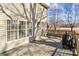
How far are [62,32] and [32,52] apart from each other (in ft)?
1.45

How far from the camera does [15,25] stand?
234 centimetres

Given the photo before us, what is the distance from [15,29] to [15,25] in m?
0.05

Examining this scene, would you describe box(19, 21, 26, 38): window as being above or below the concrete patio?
above

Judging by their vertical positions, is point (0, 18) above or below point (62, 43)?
above

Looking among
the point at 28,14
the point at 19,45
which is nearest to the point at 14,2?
the point at 28,14

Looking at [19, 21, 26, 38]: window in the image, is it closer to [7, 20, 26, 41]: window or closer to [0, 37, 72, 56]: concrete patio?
[7, 20, 26, 41]: window

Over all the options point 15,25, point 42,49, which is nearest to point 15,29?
point 15,25

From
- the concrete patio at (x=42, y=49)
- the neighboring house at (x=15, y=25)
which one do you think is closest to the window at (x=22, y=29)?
the neighboring house at (x=15, y=25)

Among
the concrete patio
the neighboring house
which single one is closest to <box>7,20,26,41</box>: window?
the neighboring house

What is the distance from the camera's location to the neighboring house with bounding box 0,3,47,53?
229cm

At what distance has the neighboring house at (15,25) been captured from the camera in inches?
90.3

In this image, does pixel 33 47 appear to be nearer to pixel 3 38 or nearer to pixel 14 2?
pixel 3 38

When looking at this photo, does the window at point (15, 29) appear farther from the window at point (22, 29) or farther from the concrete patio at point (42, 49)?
the concrete patio at point (42, 49)

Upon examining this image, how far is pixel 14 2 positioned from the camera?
2.30 m
